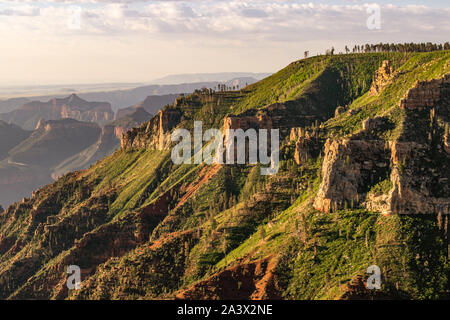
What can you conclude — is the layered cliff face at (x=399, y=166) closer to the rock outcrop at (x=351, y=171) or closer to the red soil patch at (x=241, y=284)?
the rock outcrop at (x=351, y=171)

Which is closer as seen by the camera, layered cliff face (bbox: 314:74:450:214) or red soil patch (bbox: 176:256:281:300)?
red soil patch (bbox: 176:256:281:300)

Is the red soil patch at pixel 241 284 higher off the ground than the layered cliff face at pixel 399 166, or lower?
lower

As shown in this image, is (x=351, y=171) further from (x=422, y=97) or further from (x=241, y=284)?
(x=241, y=284)

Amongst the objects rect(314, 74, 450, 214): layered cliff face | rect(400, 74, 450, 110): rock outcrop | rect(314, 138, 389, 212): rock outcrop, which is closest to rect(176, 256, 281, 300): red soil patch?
rect(314, 138, 389, 212): rock outcrop

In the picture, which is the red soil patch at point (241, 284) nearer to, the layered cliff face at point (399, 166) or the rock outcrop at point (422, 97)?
the layered cliff face at point (399, 166)

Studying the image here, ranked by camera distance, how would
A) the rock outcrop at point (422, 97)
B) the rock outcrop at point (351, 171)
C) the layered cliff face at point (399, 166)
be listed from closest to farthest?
the layered cliff face at point (399, 166) → the rock outcrop at point (351, 171) → the rock outcrop at point (422, 97)

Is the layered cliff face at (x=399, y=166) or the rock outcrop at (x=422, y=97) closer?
the layered cliff face at (x=399, y=166)

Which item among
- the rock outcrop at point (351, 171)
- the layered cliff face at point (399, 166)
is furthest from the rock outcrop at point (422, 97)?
the rock outcrop at point (351, 171)

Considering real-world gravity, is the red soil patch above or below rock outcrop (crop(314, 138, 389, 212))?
below

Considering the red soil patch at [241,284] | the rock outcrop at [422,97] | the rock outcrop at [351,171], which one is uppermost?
the rock outcrop at [422,97]

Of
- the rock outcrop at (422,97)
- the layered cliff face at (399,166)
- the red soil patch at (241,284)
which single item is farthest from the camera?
the rock outcrop at (422,97)

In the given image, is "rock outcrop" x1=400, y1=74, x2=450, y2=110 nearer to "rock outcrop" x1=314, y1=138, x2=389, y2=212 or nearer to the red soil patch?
"rock outcrop" x1=314, y1=138, x2=389, y2=212
